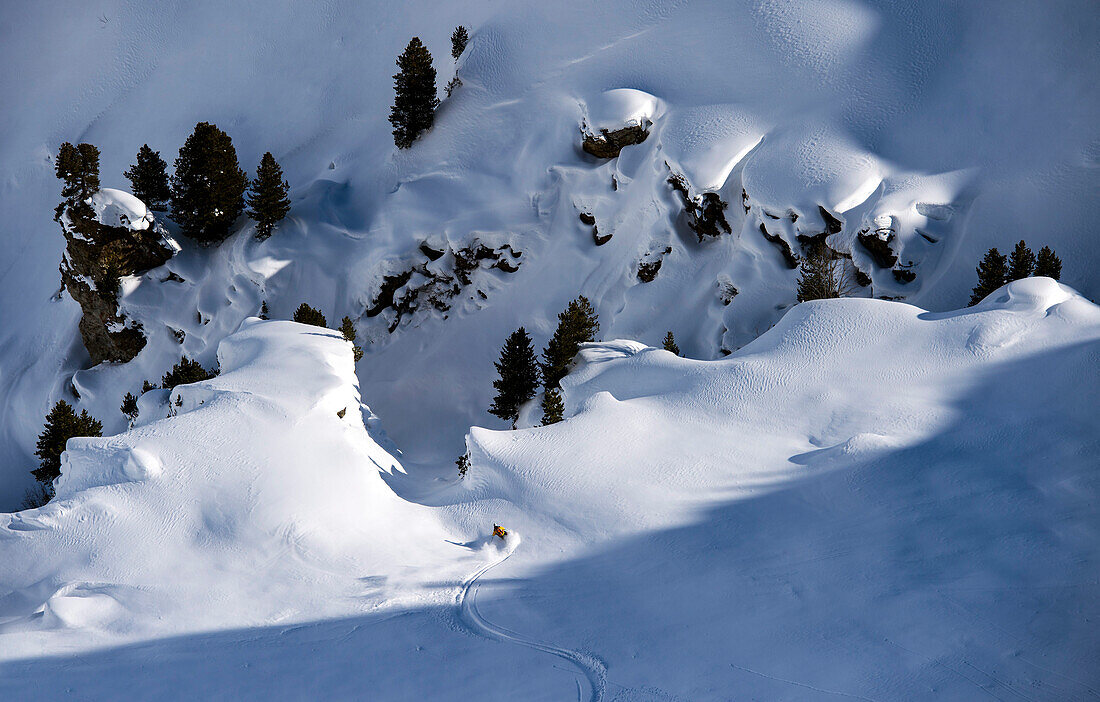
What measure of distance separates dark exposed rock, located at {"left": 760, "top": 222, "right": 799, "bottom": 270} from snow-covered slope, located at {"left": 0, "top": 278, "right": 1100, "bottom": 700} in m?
5.09

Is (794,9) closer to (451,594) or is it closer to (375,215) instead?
(375,215)

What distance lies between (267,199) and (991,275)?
31176 millimetres

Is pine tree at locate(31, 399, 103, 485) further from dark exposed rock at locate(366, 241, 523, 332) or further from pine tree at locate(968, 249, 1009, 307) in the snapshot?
pine tree at locate(968, 249, 1009, 307)

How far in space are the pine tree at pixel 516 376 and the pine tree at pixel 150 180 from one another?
2181cm

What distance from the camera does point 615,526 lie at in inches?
818

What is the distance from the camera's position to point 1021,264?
26797 millimetres

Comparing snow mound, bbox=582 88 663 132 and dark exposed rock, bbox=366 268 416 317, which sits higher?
snow mound, bbox=582 88 663 132

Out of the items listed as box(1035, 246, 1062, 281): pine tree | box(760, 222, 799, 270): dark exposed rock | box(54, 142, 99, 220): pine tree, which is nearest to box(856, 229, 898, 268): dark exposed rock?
box(760, 222, 799, 270): dark exposed rock

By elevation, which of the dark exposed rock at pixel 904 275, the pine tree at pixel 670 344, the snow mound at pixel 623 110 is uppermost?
the snow mound at pixel 623 110

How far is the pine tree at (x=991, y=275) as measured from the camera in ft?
89.0

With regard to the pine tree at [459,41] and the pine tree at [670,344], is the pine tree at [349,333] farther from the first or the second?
the pine tree at [459,41]

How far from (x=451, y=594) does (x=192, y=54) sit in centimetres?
4879

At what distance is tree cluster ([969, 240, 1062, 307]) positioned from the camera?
1057 inches

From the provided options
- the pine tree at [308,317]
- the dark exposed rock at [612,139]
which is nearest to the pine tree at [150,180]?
the pine tree at [308,317]
